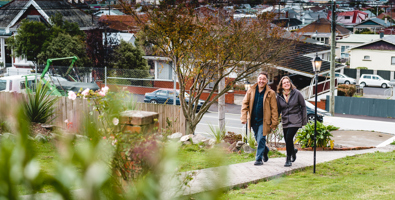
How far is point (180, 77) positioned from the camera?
12844 mm

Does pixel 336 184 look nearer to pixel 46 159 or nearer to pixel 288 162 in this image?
pixel 288 162

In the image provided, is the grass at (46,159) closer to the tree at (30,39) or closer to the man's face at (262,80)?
the man's face at (262,80)

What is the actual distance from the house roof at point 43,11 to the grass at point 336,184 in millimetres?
33673

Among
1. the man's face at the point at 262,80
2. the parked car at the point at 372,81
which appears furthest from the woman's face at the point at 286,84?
the parked car at the point at 372,81

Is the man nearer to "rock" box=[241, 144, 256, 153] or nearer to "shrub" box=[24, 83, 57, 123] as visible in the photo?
"rock" box=[241, 144, 256, 153]

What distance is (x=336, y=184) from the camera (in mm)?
6957

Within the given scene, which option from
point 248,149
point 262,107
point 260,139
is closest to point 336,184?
point 260,139

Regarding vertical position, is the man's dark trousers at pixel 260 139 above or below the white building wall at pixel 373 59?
below

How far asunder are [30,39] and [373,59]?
38.5 m

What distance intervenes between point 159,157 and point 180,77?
11.9 metres

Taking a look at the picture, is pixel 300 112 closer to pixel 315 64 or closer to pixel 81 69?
pixel 315 64

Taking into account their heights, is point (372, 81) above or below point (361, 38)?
below

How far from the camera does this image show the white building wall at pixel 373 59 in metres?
54.4

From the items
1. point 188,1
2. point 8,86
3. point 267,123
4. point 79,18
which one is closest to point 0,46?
point 79,18
